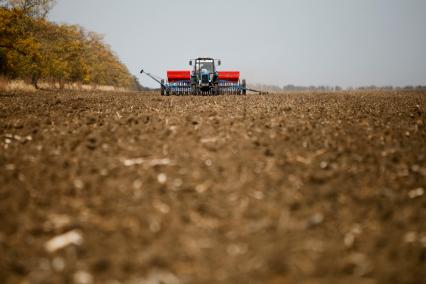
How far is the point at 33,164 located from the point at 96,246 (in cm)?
271

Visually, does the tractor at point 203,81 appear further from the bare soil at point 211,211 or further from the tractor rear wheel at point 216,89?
the bare soil at point 211,211

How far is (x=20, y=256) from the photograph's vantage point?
2.82 m

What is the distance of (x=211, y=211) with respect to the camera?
11.7 feet

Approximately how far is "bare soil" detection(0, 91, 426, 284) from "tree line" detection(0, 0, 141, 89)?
18436 millimetres

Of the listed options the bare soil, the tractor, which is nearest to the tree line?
the tractor

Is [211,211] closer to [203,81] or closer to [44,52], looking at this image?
[203,81]

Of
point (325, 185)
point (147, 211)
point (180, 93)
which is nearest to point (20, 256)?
point (147, 211)

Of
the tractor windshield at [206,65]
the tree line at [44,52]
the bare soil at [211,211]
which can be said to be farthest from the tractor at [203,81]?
the bare soil at [211,211]

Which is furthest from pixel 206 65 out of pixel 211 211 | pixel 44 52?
pixel 211 211

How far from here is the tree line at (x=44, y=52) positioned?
69.9 feet

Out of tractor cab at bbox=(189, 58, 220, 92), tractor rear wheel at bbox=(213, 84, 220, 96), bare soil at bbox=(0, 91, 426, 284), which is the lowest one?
bare soil at bbox=(0, 91, 426, 284)

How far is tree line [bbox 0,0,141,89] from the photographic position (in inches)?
838

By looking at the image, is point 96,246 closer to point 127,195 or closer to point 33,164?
point 127,195

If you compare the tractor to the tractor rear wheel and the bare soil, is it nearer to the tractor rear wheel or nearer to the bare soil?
the tractor rear wheel
